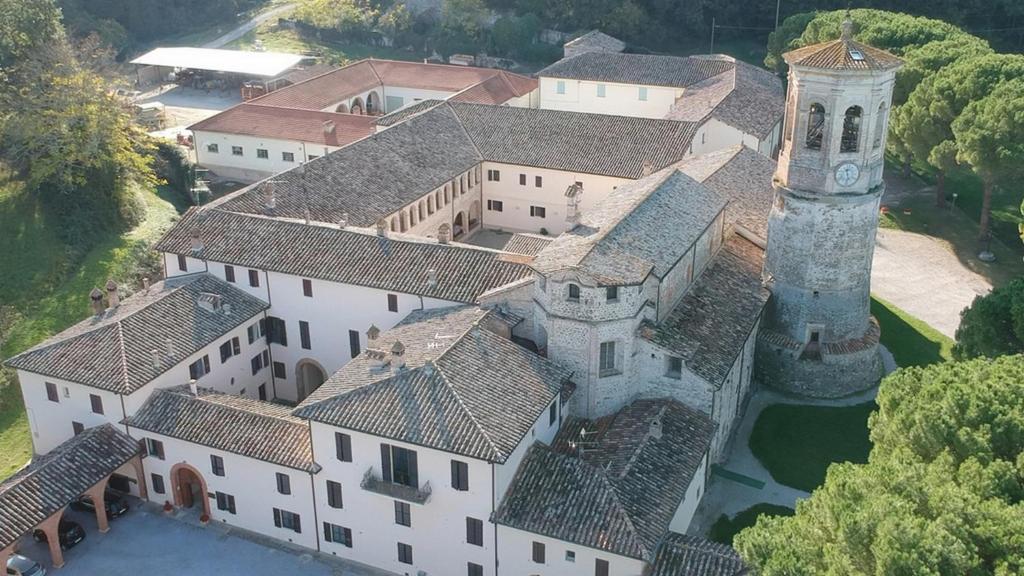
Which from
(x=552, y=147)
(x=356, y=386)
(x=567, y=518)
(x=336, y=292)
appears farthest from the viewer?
(x=552, y=147)

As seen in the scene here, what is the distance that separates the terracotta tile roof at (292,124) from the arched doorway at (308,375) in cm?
2686

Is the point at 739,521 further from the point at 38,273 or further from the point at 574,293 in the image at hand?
the point at 38,273

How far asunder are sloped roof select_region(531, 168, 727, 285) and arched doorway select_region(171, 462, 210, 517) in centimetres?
1556

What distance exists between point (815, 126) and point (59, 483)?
33.3 metres

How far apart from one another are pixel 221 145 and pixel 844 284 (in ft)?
154

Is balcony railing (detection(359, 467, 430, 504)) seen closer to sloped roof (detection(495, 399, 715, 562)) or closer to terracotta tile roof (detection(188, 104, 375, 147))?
sloped roof (detection(495, 399, 715, 562))

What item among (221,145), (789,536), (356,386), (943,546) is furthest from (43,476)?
(221,145)

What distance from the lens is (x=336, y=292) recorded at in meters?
42.2

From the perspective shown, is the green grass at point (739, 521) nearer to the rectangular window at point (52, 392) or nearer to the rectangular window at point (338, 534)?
the rectangular window at point (338, 534)

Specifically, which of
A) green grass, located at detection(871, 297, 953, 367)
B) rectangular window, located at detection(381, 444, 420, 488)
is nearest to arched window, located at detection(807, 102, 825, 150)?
green grass, located at detection(871, 297, 953, 367)

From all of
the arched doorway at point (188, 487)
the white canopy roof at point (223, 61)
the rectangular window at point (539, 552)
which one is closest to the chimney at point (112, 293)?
the arched doorway at point (188, 487)

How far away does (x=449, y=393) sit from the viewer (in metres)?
32.6

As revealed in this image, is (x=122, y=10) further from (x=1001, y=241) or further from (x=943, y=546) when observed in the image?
(x=943, y=546)

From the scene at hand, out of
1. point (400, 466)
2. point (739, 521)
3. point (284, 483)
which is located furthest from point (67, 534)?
point (739, 521)
